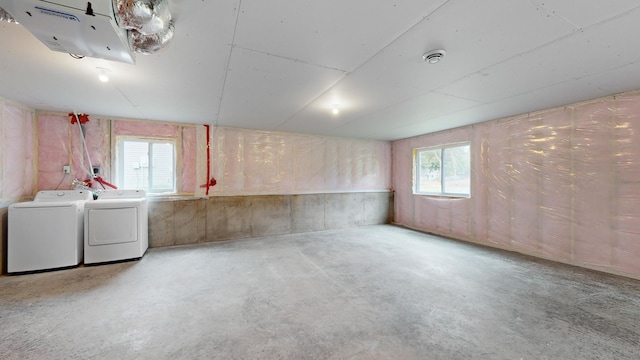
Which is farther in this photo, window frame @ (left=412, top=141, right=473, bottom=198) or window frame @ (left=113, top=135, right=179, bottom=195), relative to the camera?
window frame @ (left=412, top=141, right=473, bottom=198)

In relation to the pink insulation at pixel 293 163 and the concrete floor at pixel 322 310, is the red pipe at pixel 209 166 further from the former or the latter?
the concrete floor at pixel 322 310

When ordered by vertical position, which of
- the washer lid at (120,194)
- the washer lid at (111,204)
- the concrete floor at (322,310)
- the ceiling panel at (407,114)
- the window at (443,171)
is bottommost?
the concrete floor at (322,310)

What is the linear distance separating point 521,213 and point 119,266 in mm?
5845

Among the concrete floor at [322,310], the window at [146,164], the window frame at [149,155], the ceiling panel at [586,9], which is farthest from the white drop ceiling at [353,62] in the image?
the concrete floor at [322,310]

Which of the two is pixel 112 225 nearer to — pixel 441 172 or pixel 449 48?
pixel 449 48

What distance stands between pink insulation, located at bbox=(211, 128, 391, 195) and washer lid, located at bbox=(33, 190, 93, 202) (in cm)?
176

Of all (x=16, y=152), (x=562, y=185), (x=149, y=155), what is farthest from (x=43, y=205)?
(x=562, y=185)

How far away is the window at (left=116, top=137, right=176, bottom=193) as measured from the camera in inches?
157

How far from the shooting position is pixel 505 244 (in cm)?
388

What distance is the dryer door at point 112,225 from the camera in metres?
3.19

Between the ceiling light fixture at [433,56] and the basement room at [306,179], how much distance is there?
1 centimetres

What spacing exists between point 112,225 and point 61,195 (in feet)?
2.91

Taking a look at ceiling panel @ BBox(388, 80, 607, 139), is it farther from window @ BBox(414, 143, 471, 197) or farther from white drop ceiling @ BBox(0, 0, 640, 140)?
window @ BBox(414, 143, 471, 197)

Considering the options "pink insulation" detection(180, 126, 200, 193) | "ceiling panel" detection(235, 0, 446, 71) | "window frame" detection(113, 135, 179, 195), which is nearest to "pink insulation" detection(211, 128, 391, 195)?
"pink insulation" detection(180, 126, 200, 193)
